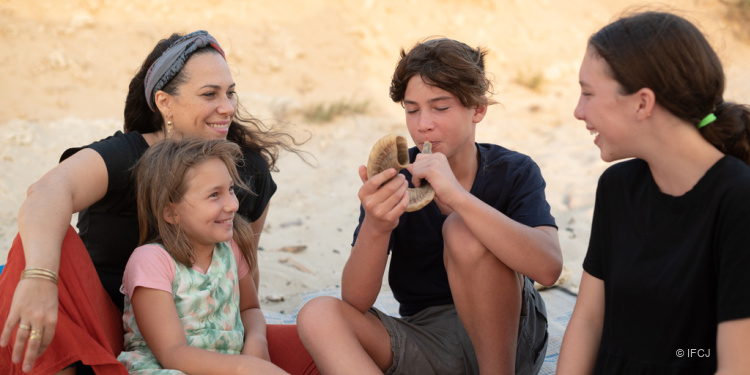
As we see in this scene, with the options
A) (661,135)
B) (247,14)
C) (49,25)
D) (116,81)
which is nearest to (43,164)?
(116,81)

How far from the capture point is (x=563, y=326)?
396 centimetres

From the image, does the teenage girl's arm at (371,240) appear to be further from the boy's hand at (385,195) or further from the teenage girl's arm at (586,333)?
the teenage girl's arm at (586,333)

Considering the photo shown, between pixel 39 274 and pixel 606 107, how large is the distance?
6.61ft

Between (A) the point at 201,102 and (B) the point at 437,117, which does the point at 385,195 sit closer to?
(B) the point at 437,117

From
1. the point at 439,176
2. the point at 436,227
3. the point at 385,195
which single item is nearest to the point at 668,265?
the point at 439,176

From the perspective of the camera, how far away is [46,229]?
242cm

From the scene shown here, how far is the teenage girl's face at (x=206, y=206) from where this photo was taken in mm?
2758

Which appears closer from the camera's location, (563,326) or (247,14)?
(563,326)

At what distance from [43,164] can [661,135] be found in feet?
21.0

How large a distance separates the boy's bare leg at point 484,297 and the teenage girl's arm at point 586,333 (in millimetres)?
287

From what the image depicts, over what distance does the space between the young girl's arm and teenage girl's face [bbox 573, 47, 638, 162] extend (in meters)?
1.62

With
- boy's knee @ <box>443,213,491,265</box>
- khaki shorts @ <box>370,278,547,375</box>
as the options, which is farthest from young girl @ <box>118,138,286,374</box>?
boy's knee @ <box>443,213,491,265</box>

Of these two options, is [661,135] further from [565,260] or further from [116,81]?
[116,81]

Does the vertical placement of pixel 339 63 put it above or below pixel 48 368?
above
